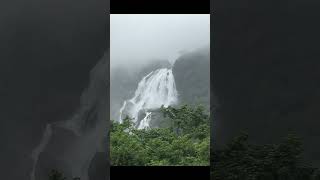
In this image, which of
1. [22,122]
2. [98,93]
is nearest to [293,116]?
[98,93]

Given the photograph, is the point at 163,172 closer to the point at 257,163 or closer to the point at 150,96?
the point at 257,163

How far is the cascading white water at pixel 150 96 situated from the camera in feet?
34.1

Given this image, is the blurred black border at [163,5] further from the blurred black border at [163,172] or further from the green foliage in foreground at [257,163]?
the green foliage in foreground at [257,163]

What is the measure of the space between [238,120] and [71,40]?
1.62 metres

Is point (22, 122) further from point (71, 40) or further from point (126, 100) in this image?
point (126, 100)

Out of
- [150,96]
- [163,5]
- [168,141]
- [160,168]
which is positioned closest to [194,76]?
[150,96]

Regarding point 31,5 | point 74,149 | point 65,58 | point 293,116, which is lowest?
point 74,149

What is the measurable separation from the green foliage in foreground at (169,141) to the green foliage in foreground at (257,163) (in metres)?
5.87

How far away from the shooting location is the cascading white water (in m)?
10.4

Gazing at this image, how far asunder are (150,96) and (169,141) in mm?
1047

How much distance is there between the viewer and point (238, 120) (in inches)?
178

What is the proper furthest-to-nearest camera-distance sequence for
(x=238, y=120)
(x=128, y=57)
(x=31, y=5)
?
(x=128, y=57) → (x=31, y=5) → (x=238, y=120)

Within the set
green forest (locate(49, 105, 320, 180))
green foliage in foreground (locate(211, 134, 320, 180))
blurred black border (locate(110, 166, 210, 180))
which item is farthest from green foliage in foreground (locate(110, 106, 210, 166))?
green foliage in foreground (locate(211, 134, 320, 180))

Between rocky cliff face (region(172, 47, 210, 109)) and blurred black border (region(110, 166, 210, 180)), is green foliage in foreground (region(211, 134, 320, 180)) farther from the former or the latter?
rocky cliff face (region(172, 47, 210, 109))
